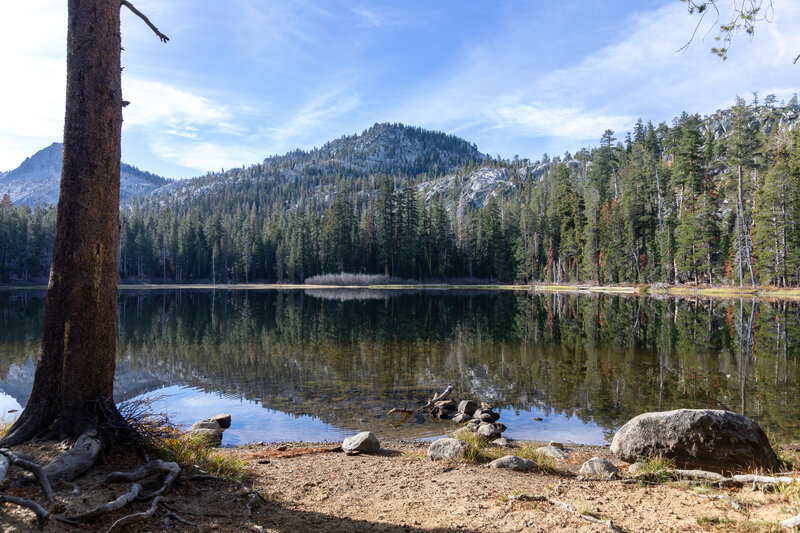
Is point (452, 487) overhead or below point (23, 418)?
below

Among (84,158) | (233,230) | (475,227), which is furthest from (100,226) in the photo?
(233,230)

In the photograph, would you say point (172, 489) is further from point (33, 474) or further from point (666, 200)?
point (666, 200)

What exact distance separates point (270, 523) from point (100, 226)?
3.94m

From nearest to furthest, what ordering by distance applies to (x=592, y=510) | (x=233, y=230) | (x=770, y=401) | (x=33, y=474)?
(x=33, y=474) < (x=592, y=510) < (x=770, y=401) < (x=233, y=230)

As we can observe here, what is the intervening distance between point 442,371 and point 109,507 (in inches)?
493

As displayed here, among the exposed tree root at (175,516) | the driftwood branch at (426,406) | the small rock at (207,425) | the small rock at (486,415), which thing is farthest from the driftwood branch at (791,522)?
the small rock at (207,425)

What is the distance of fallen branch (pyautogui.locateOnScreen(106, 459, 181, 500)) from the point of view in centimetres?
449

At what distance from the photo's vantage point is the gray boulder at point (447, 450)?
23.2ft

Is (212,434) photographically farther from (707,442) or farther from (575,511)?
(707,442)

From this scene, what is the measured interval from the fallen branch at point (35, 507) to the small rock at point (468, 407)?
9.02 metres

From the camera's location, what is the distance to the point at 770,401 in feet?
36.7

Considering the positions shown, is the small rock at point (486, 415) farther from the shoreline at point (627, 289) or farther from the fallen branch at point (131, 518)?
the shoreline at point (627, 289)

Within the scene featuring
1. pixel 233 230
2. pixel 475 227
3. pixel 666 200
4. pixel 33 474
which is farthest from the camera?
pixel 233 230

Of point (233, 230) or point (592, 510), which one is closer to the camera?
point (592, 510)
